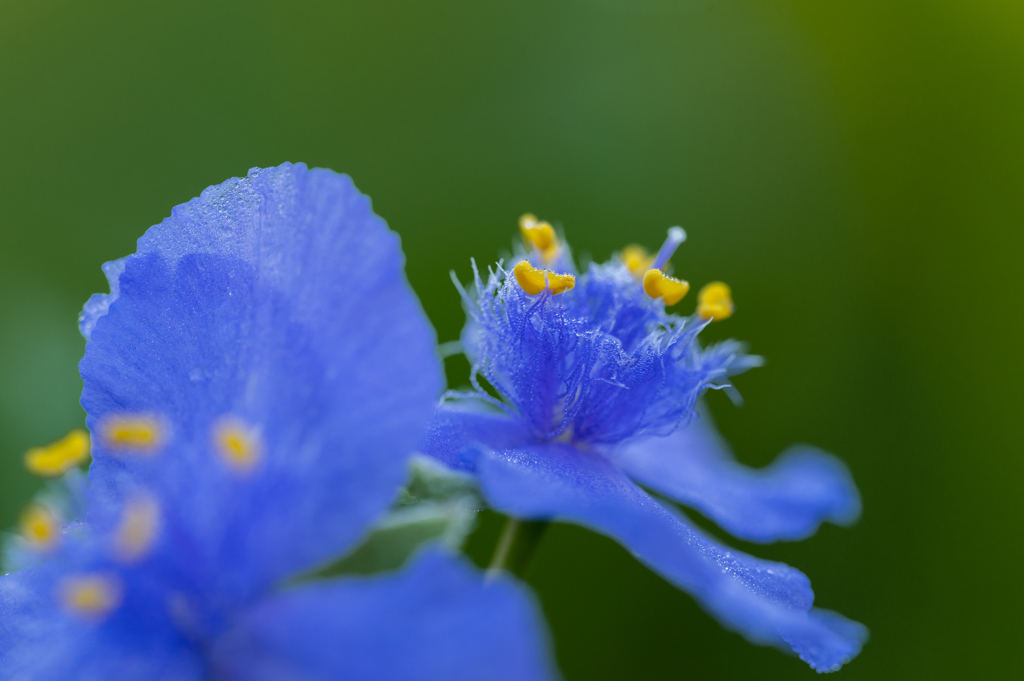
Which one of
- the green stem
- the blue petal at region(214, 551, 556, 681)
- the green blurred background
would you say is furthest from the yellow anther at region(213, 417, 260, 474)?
the green blurred background

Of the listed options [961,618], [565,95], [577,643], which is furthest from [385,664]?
[565,95]

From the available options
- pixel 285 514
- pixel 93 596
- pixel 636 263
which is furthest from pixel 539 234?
pixel 93 596

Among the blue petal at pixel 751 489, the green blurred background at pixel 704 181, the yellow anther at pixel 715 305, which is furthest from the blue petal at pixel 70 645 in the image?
the green blurred background at pixel 704 181

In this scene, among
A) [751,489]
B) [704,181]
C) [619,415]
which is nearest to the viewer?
[619,415]

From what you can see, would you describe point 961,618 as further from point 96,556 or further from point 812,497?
point 96,556

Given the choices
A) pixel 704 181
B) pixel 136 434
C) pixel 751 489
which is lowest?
pixel 751 489

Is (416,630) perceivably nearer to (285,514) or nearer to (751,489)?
(285,514)

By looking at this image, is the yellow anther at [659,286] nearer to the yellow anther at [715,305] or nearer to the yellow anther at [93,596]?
the yellow anther at [715,305]
